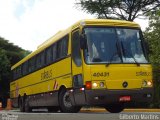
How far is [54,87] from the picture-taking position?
20.1 meters

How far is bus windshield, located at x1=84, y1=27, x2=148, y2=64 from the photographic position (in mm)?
16781

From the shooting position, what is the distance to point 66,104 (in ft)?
60.5

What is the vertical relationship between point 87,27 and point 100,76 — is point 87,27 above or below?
above

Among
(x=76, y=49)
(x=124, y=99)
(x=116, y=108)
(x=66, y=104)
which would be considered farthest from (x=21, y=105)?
(x=124, y=99)

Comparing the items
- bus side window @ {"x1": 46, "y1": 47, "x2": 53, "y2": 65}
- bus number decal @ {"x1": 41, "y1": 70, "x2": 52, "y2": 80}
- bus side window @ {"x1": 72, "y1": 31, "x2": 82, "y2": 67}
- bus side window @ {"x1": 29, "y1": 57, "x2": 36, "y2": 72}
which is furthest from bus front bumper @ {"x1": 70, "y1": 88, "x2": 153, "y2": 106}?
bus side window @ {"x1": 29, "y1": 57, "x2": 36, "y2": 72}

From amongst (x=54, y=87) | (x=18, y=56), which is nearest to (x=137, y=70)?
(x=54, y=87)

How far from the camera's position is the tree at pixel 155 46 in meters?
30.5

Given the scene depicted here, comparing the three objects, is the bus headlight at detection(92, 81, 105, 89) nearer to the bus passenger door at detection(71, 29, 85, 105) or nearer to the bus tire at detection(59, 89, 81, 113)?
the bus passenger door at detection(71, 29, 85, 105)

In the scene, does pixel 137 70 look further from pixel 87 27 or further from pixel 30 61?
pixel 30 61

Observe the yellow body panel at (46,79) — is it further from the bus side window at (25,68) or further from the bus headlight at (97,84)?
the bus headlight at (97,84)

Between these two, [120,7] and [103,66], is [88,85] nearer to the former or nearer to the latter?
[103,66]

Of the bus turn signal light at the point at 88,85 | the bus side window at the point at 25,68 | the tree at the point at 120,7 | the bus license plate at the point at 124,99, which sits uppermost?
the tree at the point at 120,7

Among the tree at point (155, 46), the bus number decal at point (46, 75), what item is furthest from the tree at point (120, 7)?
the bus number decal at point (46, 75)

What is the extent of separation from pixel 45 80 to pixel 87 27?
547cm
